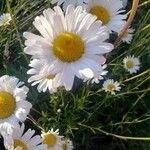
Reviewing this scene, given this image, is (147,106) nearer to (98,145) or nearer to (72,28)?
(98,145)

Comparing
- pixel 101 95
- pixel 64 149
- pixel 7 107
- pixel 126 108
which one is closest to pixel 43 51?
pixel 7 107

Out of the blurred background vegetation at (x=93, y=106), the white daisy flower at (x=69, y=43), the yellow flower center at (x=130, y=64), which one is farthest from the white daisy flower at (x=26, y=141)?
the yellow flower center at (x=130, y=64)

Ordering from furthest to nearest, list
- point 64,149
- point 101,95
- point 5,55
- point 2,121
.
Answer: point 5,55 → point 101,95 → point 64,149 → point 2,121

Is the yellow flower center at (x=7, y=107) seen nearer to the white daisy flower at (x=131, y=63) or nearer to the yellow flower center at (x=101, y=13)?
the yellow flower center at (x=101, y=13)

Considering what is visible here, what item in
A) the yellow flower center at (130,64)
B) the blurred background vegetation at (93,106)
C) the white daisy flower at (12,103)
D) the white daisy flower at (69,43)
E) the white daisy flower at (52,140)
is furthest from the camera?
the yellow flower center at (130,64)

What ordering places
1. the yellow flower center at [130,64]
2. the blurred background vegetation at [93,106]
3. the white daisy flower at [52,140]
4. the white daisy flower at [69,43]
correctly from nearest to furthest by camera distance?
1. the white daisy flower at [69,43]
2. the white daisy flower at [52,140]
3. the blurred background vegetation at [93,106]
4. the yellow flower center at [130,64]

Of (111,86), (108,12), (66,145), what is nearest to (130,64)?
(111,86)
